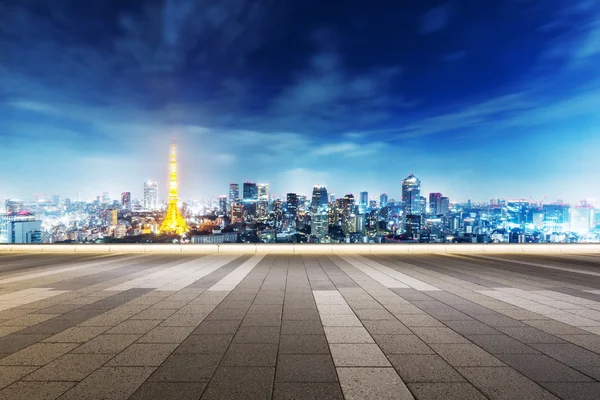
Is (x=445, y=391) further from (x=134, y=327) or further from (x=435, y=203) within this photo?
(x=435, y=203)

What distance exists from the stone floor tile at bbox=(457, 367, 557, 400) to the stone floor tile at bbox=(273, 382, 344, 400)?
202 centimetres

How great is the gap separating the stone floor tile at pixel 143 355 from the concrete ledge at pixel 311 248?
19444 millimetres

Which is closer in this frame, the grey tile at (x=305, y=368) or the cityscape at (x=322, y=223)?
the grey tile at (x=305, y=368)

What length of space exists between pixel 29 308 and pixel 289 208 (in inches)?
4344

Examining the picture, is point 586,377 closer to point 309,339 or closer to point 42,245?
point 309,339

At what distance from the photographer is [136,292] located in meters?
11.2

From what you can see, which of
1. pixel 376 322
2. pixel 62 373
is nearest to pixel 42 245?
pixel 62 373

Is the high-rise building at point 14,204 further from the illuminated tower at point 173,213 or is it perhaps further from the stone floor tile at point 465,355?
the stone floor tile at point 465,355

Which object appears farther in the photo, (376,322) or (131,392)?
(376,322)

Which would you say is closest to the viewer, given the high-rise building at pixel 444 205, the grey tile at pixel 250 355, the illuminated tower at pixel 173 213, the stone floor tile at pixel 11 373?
the stone floor tile at pixel 11 373

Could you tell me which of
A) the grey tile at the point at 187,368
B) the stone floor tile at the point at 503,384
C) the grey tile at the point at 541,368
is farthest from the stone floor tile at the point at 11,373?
the grey tile at the point at 541,368

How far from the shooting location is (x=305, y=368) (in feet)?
17.5

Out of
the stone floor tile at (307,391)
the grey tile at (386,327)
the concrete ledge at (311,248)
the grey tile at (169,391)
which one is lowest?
the concrete ledge at (311,248)

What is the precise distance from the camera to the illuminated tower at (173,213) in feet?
300
